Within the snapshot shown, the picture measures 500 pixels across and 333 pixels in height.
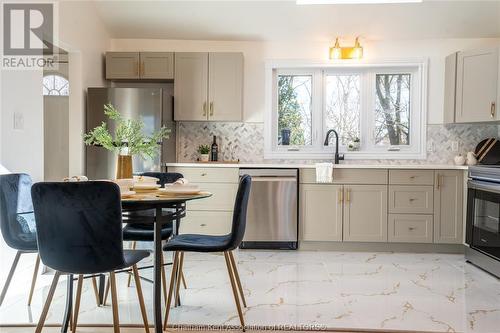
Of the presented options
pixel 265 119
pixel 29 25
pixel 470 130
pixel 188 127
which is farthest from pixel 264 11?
pixel 470 130

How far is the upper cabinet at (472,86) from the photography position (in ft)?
13.8

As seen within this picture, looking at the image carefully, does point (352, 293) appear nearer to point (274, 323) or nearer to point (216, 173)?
point (274, 323)

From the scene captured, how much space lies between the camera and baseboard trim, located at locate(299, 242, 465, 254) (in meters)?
4.47

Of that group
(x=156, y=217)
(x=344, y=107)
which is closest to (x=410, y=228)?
(x=344, y=107)

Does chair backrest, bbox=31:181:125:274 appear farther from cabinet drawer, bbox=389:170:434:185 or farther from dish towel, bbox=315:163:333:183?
Result: cabinet drawer, bbox=389:170:434:185

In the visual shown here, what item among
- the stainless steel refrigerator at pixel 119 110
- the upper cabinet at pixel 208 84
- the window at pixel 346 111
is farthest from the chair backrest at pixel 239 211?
the window at pixel 346 111

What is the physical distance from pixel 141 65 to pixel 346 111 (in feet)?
7.77

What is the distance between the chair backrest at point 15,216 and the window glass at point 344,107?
10.9 feet

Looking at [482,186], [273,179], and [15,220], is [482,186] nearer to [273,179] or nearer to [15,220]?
[273,179]

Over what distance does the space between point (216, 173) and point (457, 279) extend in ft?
7.90

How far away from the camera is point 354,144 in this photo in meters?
4.96

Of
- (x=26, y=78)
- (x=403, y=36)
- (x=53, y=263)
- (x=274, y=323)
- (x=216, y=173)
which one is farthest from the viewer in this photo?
(x=403, y=36)

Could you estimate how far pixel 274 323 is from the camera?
8.36ft

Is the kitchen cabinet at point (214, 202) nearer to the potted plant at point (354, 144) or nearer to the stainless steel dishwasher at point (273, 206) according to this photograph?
the stainless steel dishwasher at point (273, 206)
